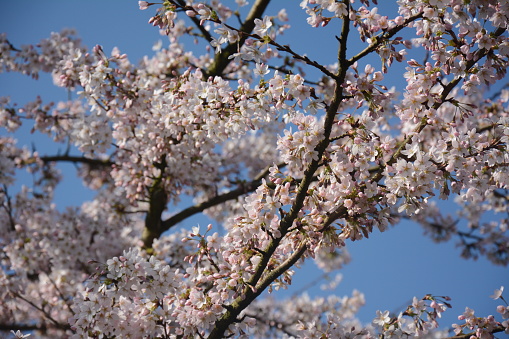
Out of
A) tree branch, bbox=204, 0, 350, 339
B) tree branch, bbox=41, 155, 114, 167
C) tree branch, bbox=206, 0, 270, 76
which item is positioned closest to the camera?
tree branch, bbox=204, 0, 350, 339

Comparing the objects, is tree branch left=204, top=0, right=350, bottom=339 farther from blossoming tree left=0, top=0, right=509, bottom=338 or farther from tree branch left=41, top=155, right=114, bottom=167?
tree branch left=41, top=155, right=114, bottom=167

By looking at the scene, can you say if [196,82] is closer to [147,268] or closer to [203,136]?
[203,136]

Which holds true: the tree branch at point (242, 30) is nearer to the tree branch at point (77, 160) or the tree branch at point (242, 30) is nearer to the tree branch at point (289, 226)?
the tree branch at point (77, 160)

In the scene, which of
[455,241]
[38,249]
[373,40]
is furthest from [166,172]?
[455,241]

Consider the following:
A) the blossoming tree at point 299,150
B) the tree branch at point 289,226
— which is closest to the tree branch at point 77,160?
the blossoming tree at point 299,150

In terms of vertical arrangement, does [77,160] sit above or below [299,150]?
above

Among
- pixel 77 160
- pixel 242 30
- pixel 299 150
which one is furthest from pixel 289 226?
pixel 77 160

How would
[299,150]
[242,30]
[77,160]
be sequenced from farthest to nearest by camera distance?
[77,160]
[242,30]
[299,150]

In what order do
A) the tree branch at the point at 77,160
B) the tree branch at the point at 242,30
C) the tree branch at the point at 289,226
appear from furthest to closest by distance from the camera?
the tree branch at the point at 77,160 < the tree branch at the point at 242,30 < the tree branch at the point at 289,226

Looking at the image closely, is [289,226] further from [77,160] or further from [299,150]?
[77,160]

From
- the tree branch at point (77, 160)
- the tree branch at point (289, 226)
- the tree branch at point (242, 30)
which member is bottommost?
the tree branch at point (289, 226)

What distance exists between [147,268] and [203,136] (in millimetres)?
1782

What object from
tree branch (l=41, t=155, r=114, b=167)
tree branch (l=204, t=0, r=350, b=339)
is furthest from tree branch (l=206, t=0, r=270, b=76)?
tree branch (l=204, t=0, r=350, b=339)

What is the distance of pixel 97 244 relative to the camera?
28.1ft
